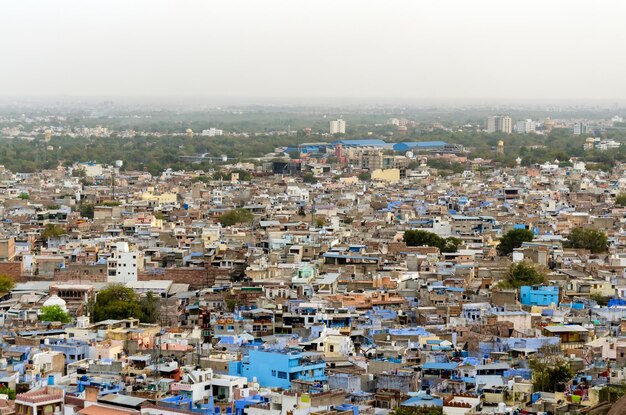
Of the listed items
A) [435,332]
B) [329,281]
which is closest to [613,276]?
[329,281]

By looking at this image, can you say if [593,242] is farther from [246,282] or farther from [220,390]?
[220,390]

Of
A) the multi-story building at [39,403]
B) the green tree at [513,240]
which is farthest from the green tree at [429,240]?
the multi-story building at [39,403]

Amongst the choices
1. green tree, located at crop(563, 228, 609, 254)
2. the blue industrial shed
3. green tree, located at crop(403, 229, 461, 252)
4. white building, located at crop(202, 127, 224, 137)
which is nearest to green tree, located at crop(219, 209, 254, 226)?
green tree, located at crop(403, 229, 461, 252)

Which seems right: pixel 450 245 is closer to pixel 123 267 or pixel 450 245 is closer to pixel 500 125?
pixel 123 267

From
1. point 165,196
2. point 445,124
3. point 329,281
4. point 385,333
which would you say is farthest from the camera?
point 445,124

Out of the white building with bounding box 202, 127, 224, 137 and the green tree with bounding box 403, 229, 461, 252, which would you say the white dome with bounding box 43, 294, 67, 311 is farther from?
the white building with bounding box 202, 127, 224, 137

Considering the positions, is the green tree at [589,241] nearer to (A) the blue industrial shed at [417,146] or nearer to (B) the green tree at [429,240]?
(B) the green tree at [429,240]
